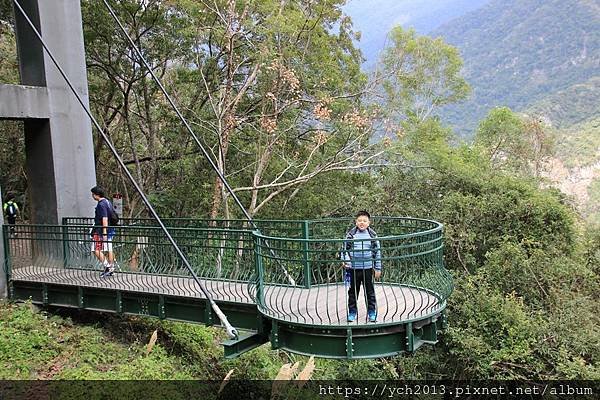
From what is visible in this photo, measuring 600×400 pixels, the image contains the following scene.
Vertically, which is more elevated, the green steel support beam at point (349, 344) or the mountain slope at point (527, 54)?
the mountain slope at point (527, 54)

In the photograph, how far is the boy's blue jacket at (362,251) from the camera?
655 cm

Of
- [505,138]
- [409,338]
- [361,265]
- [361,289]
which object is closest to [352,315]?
[361,265]

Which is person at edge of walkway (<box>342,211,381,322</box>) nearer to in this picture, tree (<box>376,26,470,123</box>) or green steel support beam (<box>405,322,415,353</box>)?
green steel support beam (<box>405,322,415,353</box>)

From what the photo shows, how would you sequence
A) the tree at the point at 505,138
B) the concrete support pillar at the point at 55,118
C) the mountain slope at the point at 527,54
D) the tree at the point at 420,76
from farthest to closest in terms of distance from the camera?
the mountain slope at the point at 527,54, the tree at the point at 505,138, the tree at the point at 420,76, the concrete support pillar at the point at 55,118

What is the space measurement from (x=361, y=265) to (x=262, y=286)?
1.44m

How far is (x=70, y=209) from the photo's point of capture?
11359 mm

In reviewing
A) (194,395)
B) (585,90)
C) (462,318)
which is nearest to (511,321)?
(462,318)

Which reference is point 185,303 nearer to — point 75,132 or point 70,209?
point 70,209

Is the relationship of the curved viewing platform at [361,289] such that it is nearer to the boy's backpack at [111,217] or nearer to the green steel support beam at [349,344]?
the green steel support beam at [349,344]

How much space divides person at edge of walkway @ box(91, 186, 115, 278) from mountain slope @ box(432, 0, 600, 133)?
153 ft

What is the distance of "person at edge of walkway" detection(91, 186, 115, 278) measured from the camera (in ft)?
31.2

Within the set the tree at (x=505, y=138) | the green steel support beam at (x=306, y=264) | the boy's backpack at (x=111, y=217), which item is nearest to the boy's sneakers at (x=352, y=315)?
the green steel support beam at (x=306, y=264)

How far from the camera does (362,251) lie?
6621 millimetres

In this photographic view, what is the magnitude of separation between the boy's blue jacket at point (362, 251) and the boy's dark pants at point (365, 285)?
8 cm
